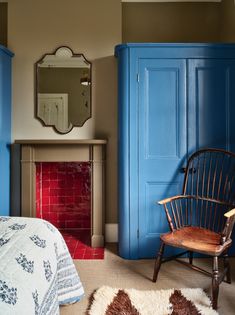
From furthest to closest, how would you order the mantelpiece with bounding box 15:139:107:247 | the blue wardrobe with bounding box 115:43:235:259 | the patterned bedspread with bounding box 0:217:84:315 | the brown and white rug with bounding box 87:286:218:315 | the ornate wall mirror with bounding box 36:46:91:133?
the ornate wall mirror with bounding box 36:46:91:133 < the mantelpiece with bounding box 15:139:107:247 < the blue wardrobe with bounding box 115:43:235:259 < the brown and white rug with bounding box 87:286:218:315 < the patterned bedspread with bounding box 0:217:84:315

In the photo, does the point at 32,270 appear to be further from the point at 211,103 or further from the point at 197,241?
the point at 211,103

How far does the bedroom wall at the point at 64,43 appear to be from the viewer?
328 centimetres

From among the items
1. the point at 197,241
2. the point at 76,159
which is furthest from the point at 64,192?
the point at 197,241

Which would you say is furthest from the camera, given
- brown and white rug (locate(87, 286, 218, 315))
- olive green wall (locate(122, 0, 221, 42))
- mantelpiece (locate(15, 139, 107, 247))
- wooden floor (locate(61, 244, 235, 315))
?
olive green wall (locate(122, 0, 221, 42))

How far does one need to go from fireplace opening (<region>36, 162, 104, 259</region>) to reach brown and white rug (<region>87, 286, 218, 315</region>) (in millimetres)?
1563

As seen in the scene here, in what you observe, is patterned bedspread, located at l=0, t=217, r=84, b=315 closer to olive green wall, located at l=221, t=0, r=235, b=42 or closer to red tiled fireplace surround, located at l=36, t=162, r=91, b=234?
red tiled fireplace surround, located at l=36, t=162, r=91, b=234

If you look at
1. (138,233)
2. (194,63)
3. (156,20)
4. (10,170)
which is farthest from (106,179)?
(156,20)

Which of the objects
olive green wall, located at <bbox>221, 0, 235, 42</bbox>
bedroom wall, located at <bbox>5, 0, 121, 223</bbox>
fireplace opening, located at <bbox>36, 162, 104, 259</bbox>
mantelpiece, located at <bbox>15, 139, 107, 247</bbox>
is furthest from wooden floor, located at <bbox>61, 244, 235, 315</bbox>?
olive green wall, located at <bbox>221, 0, 235, 42</bbox>

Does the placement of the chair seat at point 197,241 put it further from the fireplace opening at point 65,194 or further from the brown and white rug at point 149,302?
the fireplace opening at point 65,194

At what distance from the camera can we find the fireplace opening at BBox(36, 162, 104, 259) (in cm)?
361

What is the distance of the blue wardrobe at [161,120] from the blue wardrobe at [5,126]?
49.8 inches

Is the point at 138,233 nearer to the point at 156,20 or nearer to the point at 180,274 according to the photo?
the point at 180,274

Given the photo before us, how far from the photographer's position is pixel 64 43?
10.8 feet

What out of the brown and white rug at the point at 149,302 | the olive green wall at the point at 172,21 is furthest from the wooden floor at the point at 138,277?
the olive green wall at the point at 172,21
